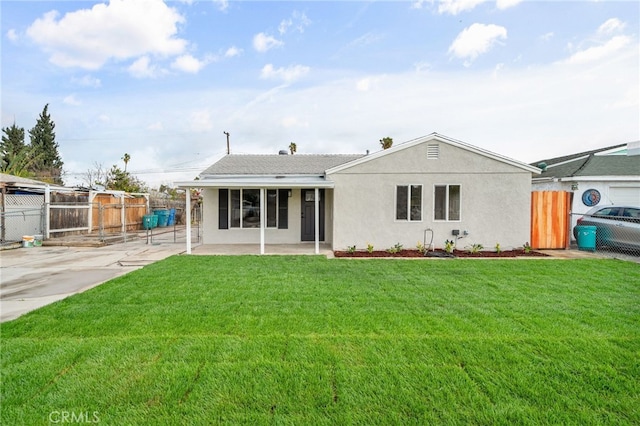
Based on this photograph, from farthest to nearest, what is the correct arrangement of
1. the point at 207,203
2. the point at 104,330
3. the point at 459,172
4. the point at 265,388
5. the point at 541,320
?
the point at 207,203 < the point at 459,172 < the point at 541,320 < the point at 104,330 < the point at 265,388

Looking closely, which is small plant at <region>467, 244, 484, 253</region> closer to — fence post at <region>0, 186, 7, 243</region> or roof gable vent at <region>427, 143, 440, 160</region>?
roof gable vent at <region>427, 143, 440, 160</region>

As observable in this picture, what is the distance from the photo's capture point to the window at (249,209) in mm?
12656

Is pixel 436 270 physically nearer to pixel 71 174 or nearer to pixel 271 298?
pixel 271 298

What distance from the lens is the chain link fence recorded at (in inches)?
401

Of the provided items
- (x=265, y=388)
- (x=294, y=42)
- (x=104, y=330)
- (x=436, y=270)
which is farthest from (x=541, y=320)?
(x=294, y=42)

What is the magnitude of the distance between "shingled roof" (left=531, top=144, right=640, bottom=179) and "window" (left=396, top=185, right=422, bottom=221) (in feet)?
17.4

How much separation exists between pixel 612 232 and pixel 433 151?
6.63 m

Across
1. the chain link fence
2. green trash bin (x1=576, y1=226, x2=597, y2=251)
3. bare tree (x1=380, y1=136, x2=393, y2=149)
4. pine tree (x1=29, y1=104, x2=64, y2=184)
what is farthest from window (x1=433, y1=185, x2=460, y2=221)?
pine tree (x1=29, y1=104, x2=64, y2=184)

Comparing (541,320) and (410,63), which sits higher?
(410,63)

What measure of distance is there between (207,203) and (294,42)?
8293 mm

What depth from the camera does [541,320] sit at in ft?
14.9

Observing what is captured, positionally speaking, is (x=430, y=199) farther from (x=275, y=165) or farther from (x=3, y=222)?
(x=3, y=222)

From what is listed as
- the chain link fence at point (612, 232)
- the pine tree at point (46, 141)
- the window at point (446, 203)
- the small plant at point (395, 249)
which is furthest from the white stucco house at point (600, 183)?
the pine tree at point (46, 141)

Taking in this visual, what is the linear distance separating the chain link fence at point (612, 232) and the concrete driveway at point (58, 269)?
46.8 feet
